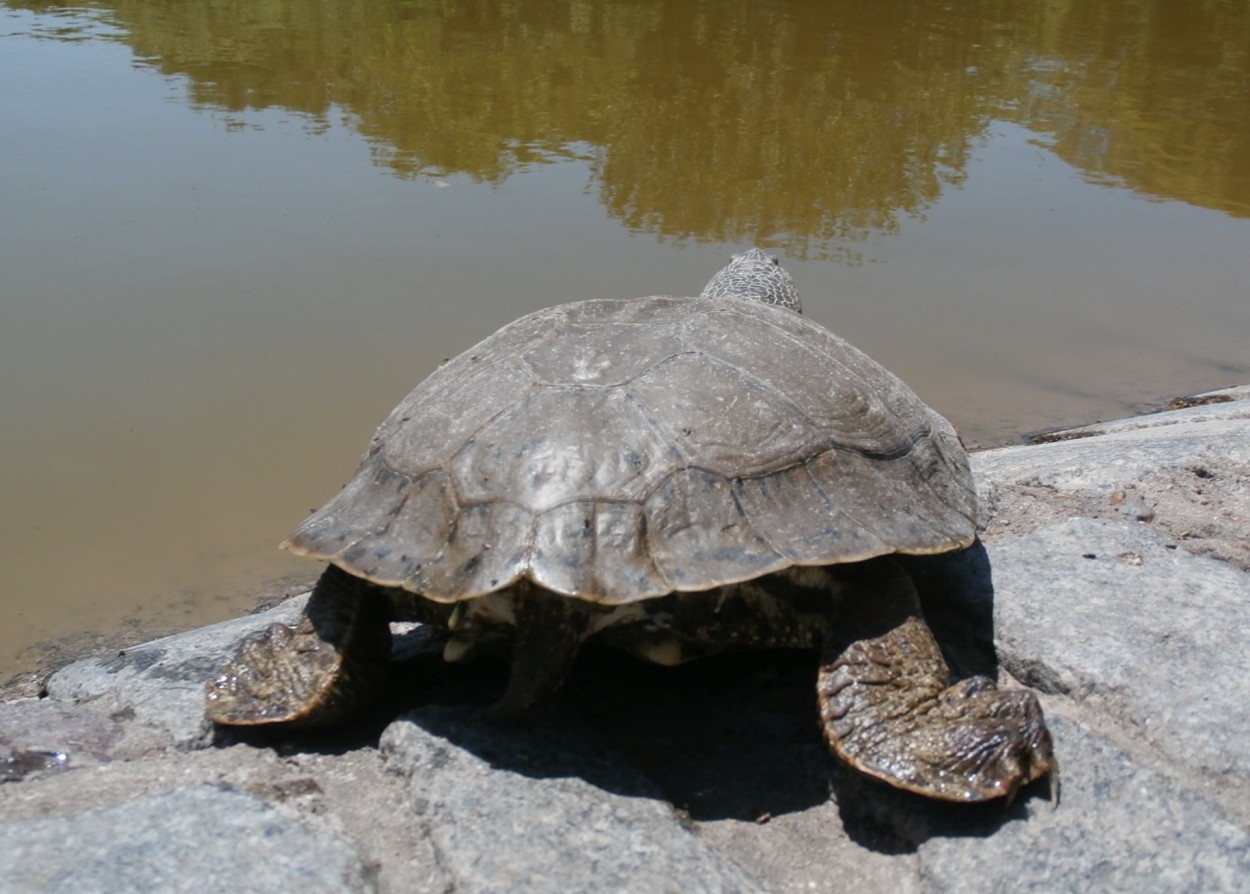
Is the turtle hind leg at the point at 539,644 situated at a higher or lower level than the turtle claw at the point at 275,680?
higher

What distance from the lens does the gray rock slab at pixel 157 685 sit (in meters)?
3.12

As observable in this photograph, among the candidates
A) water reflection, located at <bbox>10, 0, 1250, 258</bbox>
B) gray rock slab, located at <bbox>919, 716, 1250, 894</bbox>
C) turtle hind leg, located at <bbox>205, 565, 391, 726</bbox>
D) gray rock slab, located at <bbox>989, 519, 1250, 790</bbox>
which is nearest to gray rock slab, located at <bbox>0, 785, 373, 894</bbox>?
turtle hind leg, located at <bbox>205, 565, 391, 726</bbox>

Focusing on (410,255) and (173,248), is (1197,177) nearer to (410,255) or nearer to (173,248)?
(410,255)

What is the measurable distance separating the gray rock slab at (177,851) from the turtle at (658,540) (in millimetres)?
411

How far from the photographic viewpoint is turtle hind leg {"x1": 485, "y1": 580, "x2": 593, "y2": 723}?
9.20 ft

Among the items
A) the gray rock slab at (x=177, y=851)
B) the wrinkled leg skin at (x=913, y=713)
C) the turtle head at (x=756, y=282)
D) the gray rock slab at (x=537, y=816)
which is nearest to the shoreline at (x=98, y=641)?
the gray rock slab at (x=177, y=851)

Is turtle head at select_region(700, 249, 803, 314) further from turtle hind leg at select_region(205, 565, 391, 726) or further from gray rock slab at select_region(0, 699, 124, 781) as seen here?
gray rock slab at select_region(0, 699, 124, 781)

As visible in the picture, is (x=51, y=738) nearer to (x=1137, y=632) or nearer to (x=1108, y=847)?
(x=1108, y=847)

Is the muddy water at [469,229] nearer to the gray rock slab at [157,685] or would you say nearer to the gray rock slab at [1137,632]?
the gray rock slab at [157,685]

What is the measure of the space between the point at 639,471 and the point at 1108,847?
1.26m

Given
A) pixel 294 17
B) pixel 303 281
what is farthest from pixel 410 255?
pixel 294 17

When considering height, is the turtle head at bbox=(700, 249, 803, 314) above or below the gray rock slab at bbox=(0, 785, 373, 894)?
above

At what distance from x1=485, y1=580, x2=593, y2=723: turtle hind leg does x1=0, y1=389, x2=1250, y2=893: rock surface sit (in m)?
0.08

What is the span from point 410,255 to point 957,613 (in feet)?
19.5
